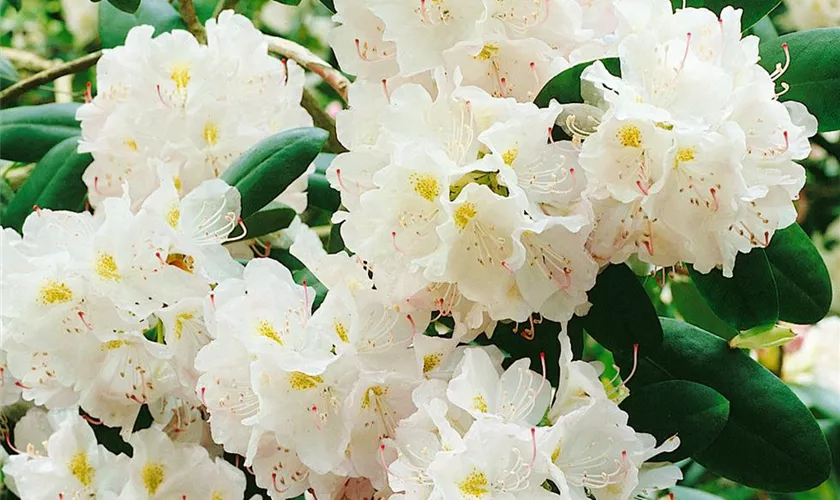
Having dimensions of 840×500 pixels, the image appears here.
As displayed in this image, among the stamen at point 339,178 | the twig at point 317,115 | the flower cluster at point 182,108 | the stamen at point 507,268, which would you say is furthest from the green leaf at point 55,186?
the stamen at point 507,268

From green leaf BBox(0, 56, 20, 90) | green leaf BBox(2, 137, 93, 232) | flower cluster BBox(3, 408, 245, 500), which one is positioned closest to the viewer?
flower cluster BBox(3, 408, 245, 500)

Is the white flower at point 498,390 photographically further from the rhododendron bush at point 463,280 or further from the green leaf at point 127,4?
the green leaf at point 127,4

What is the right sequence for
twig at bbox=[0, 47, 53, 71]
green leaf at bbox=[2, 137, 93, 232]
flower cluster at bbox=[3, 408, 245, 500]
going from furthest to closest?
twig at bbox=[0, 47, 53, 71] < green leaf at bbox=[2, 137, 93, 232] < flower cluster at bbox=[3, 408, 245, 500]

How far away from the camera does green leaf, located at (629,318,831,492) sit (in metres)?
0.87

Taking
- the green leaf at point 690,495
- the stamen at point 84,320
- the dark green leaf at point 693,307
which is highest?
the stamen at point 84,320

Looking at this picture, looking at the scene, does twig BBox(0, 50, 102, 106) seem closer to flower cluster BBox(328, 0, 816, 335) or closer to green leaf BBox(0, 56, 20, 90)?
green leaf BBox(0, 56, 20, 90)

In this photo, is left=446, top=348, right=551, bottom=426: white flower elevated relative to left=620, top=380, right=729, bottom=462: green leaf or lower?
elevated

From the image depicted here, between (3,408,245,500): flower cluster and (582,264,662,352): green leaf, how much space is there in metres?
0.32

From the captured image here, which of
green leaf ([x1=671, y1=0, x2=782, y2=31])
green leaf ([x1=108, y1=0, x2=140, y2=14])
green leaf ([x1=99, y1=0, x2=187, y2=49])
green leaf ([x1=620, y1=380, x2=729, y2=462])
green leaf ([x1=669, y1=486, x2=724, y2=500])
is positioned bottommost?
green leaf ([x1=669, y1=486, x2=724, y2=500])

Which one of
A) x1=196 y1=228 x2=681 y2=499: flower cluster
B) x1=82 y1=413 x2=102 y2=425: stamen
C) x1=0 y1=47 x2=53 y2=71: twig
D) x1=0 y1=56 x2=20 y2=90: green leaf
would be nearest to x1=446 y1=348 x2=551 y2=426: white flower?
x1=196 y1=228 x2=681 y2=499: flower cluster

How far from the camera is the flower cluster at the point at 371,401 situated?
29.6 inches

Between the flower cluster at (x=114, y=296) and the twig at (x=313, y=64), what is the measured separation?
27cm

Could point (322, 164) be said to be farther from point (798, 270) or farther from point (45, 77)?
point (798, 270)

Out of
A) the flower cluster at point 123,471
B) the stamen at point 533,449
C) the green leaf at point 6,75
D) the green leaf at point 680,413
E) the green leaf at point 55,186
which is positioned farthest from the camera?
the green leaf at point 6,75
